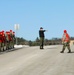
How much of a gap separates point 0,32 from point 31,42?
12827 millimetres

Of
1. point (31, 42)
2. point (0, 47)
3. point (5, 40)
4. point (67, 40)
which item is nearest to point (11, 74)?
point (67, 40)

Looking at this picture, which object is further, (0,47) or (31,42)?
(31,42)

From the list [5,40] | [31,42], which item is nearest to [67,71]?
[5,40]

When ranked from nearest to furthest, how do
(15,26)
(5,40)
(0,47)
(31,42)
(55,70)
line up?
(55,70)
(0,47)
(5,40)
(15,26)
(31,42)

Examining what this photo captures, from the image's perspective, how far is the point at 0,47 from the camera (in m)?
32.4

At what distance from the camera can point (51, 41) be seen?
4844 cm

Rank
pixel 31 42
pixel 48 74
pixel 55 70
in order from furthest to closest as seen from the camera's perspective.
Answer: pixel 31 42, pixel 55 70, pixel 48 74

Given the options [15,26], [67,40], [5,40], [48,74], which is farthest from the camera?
[15,26]

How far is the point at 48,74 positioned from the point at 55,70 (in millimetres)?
1346

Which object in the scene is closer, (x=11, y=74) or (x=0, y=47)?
(x=11, y=74)

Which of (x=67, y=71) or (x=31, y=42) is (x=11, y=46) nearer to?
(x=31, y=42)

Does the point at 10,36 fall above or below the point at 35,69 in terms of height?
above

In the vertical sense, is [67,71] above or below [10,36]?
below

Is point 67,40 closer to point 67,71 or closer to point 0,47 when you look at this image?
point 0,47
